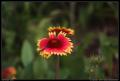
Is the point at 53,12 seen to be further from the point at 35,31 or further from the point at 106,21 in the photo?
the point at 106,21

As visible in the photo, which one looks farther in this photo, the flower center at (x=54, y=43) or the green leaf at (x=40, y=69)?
the green leaf at (x=40, y=69)

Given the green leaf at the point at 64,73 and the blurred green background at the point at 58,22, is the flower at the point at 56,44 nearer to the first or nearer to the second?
the green leaf at the point at 64,73

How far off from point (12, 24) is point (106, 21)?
0.75 meters

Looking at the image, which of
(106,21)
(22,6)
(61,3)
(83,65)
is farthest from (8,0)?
(83,65)

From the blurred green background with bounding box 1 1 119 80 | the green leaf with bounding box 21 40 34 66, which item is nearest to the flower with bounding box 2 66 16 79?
the green leaf with bounding box 21 40 34 66

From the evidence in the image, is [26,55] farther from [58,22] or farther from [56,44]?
[58,22]

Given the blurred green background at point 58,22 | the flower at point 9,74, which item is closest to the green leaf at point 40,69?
the flower at point 9,74

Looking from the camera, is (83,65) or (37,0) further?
(37,0)

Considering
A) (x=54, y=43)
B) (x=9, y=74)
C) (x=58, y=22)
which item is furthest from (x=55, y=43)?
(x=58, y=22)

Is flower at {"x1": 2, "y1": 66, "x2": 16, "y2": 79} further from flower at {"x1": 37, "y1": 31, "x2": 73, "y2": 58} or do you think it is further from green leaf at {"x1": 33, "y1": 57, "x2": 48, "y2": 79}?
flower at {"x1": 37, "y1": 31, "x2": 73, "y2": 58}

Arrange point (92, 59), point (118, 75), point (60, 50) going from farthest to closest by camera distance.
Result: point (118, 75) < point (92, 59) < point (60, 50)

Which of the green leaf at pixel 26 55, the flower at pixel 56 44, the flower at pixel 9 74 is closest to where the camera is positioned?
the flower at pixel 56 44

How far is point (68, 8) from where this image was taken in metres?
2.98

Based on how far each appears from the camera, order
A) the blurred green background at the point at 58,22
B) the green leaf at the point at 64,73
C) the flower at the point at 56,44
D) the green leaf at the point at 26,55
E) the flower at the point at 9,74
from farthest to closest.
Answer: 1. the blurred green background at the point at 58,22
2. the green leaf at the point at 26,55
3. the green leaf at the point at 64,73
4. the flower at the point at 9,74
5. the flower at the point at 56,44
